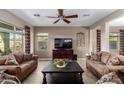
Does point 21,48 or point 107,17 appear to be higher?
point 107,17

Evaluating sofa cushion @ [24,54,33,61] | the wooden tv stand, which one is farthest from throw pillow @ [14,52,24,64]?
the wooden tv stand

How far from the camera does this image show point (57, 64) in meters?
5.27

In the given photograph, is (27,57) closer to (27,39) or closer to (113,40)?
(27,39)

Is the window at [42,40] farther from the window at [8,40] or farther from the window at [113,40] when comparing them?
the window at [113,40]

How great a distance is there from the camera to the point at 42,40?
11.5 m

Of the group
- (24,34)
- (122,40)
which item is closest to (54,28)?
(24,34)

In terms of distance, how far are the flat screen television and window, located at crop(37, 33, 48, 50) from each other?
2.93ft

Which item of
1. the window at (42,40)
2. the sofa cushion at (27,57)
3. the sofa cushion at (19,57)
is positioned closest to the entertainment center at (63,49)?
the window at (42,40)

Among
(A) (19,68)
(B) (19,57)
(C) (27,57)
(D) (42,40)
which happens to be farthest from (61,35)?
(A) (19,68)

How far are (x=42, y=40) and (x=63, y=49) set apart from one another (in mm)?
1776

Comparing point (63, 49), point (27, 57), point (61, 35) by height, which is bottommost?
point (27, 57)

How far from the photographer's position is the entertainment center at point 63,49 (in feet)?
35.1
